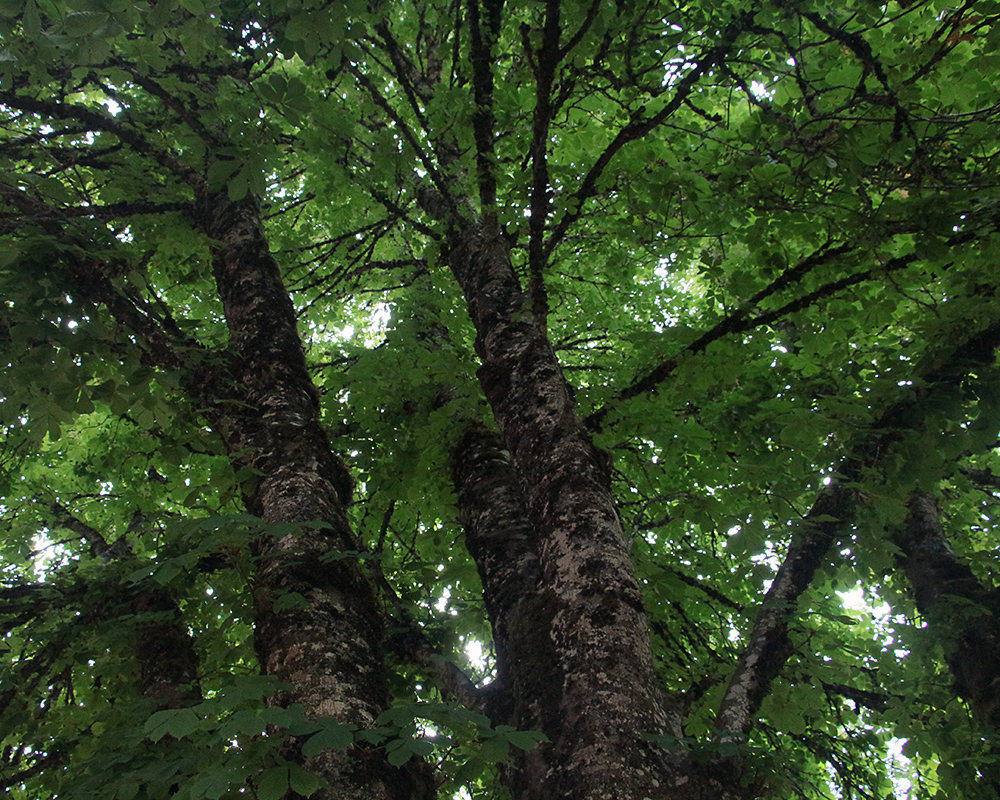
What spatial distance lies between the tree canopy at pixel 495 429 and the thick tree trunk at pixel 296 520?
0.02 metres

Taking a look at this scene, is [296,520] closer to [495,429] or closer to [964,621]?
[495,429]

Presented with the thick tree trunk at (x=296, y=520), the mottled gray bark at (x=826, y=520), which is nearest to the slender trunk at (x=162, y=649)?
the thick tree trunk at (x=296, y=520)

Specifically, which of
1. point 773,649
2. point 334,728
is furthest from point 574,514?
point 334,728

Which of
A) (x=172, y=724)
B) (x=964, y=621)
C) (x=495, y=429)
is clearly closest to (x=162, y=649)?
(x=495, y=429)

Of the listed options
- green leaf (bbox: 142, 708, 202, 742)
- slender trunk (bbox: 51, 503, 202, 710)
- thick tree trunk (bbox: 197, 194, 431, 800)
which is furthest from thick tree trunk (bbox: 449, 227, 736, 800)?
slender trunk (bbox: 51, 503, 202, 710)

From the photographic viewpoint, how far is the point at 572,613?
239 cm

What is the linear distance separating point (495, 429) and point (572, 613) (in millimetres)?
2012

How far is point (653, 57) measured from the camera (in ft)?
12.3

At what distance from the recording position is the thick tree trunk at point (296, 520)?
6.80ft

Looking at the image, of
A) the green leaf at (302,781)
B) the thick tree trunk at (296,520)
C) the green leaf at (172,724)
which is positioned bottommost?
the green leaf at (302,781)

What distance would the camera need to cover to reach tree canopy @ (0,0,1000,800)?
216 cm

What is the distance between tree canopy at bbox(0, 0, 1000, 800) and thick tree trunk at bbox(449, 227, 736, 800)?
0.05ft

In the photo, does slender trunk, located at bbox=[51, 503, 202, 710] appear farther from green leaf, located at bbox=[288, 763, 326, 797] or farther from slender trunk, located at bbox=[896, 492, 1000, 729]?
slender trunk, located at bbox=[896, 492, 1000, 729]

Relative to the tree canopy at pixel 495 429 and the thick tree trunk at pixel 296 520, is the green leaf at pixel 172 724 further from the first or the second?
the thick tree trunk at pixel 296 520
